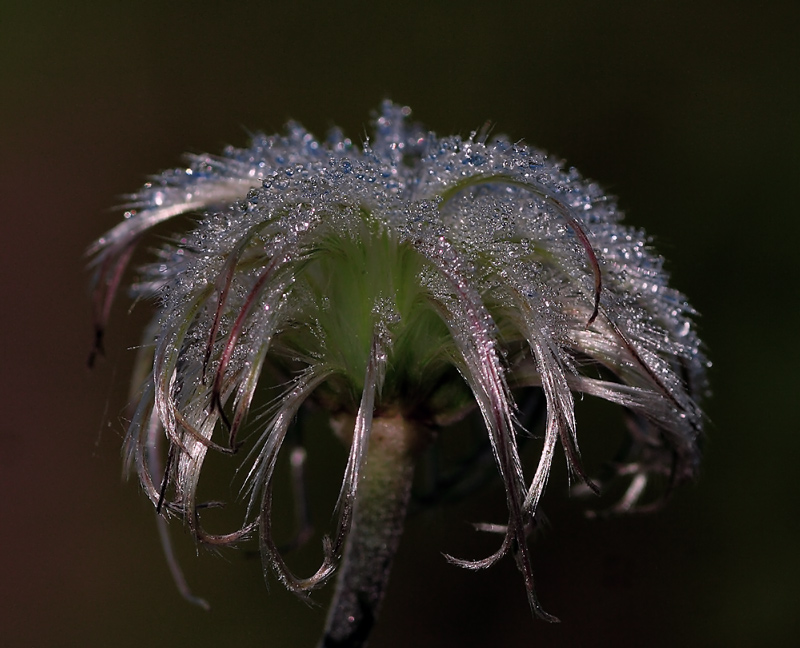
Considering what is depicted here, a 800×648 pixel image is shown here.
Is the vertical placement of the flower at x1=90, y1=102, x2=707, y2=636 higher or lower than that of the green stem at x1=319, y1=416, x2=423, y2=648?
higher

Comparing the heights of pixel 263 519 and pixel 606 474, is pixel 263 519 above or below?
below

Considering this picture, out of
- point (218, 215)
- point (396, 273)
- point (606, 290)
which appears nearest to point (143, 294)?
point (218, 215)

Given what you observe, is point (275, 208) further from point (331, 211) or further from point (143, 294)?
point (143, 294)

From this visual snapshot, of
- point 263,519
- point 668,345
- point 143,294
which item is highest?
point 668,345

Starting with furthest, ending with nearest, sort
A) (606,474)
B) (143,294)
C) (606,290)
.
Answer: (606,474), (143,294), (606,290)

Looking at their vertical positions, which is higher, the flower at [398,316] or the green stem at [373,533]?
the flower at [398,316]
